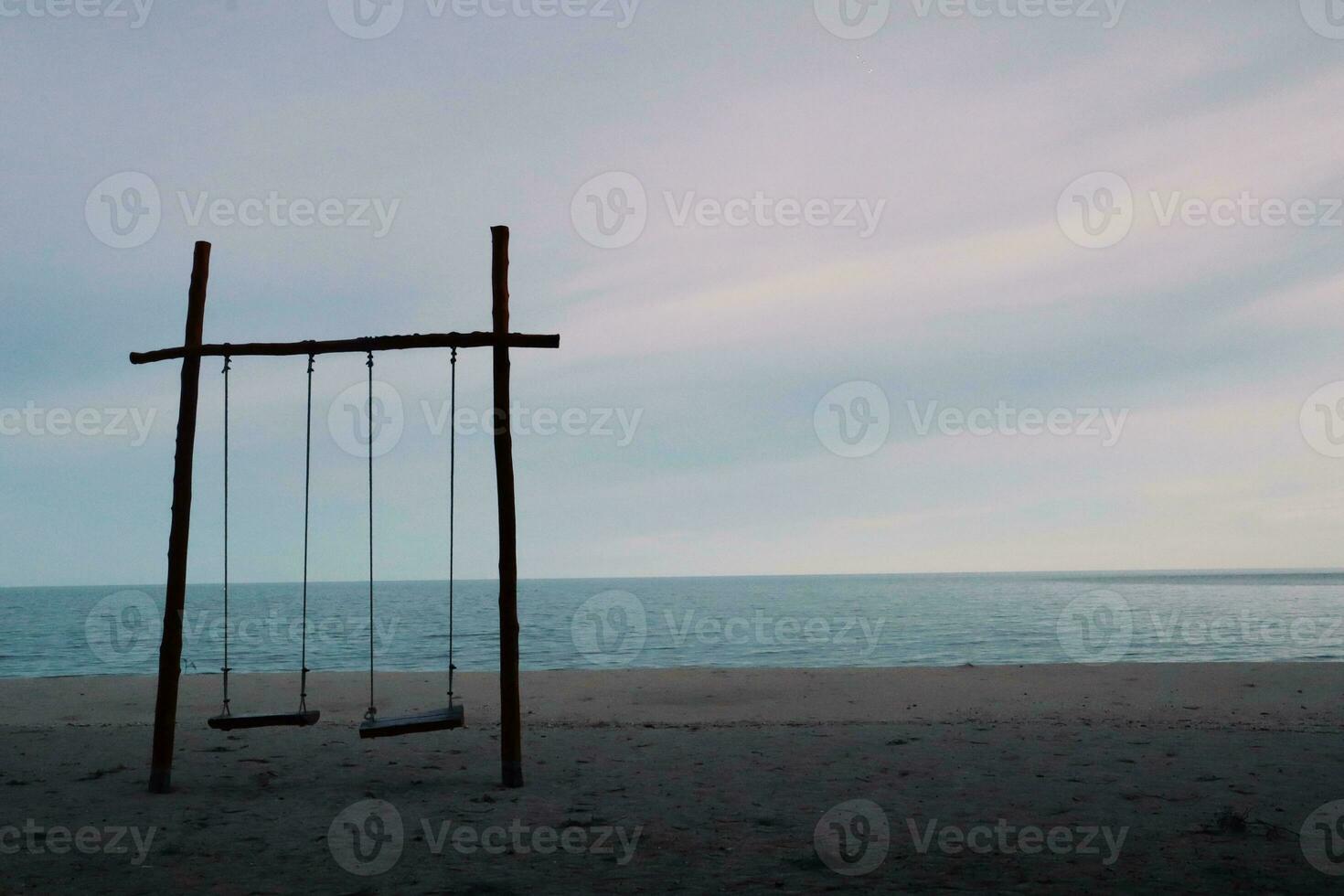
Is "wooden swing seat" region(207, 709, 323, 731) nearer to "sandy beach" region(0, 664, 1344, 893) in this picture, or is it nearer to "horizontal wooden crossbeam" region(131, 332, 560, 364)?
"sandy beach" region(0, 664, 1344, 893)

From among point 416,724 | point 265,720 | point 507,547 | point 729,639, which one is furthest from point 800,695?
point 729,639

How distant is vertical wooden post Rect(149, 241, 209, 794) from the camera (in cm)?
923

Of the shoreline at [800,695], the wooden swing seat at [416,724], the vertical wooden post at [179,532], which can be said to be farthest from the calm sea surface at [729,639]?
the wooden swing seat at [416,724]

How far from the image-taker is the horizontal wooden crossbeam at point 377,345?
9258 millimetres

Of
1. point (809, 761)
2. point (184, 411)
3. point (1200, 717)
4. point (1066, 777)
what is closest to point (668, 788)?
point (809, 761)

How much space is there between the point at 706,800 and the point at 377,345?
16.3 feet

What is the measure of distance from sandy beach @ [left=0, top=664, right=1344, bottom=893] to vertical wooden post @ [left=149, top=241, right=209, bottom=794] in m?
0.47

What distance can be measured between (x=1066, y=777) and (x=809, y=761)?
242cm

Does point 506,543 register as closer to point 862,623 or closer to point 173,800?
point 173,800

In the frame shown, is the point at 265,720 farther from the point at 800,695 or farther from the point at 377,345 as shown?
the point at 800,695

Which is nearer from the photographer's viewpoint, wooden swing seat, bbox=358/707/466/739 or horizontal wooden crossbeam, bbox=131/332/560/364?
wooden swing seat, bbox=358/707/466/739

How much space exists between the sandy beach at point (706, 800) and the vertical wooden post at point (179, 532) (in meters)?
0.47

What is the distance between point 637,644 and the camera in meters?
45.5

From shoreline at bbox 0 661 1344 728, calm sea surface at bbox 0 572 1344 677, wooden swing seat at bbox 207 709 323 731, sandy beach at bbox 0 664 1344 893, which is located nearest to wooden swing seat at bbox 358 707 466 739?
wooden swing seat at bbox 207 709 323 731
